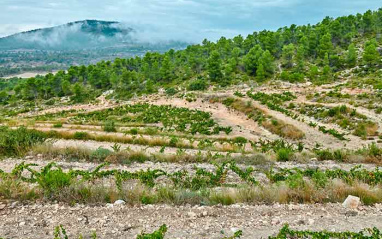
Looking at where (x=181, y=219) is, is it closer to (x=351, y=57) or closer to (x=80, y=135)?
(x=80, y=135)

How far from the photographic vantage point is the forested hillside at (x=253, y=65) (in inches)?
2830

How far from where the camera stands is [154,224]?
7355mm

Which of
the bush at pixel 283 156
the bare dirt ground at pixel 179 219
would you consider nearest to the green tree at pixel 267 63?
the bush at pixel 283 156

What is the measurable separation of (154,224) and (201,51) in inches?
4183

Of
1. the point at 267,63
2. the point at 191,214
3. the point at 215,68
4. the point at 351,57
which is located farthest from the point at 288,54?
the point at 191,214

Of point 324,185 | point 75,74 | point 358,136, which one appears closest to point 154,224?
point 324,185

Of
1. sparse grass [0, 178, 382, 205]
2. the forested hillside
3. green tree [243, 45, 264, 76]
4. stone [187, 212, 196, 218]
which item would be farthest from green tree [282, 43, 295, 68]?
stone [187, 212, 196, 218]

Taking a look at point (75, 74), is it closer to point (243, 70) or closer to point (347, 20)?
point (243, 70)

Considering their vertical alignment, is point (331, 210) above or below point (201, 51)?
below

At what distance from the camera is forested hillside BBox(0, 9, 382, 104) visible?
71875mm

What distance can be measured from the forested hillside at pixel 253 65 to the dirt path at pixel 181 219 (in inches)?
2298

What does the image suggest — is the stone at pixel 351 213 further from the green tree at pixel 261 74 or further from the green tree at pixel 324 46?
the green tree at pixel 324 46

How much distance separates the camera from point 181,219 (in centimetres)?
755

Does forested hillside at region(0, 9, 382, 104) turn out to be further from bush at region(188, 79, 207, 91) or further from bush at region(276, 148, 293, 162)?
bush at region(276, 148, 293, 162)
